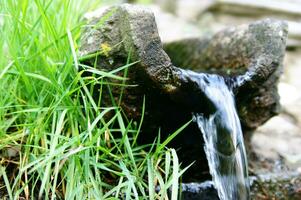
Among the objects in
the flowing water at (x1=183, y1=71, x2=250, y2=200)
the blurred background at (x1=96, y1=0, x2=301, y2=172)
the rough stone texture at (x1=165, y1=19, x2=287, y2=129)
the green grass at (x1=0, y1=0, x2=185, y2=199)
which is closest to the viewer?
the green grass at (x1=0, y1=0, x2=185, y2=199)

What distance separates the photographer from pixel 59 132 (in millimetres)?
1701

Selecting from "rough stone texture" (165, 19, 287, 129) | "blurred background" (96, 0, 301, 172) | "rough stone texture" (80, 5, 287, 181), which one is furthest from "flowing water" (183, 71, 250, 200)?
"blurred background" (96, 0, 301, 172)

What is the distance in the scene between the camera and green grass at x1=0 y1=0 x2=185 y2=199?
1700mm

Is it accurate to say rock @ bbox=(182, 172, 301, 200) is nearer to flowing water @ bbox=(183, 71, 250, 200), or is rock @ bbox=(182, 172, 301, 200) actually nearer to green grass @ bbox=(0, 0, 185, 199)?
flowing water @ bbox=(183, 71, 250, 200)

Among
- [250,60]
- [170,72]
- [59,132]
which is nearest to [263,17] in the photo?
[250,60]

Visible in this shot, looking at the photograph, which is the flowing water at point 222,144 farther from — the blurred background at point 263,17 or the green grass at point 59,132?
the blurred background at point 263,17

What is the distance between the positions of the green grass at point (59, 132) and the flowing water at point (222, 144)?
22cm

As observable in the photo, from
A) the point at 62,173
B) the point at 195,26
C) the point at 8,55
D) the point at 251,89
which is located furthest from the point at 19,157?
the point at 195,26

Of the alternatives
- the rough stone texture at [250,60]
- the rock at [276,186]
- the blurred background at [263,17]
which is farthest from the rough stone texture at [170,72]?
the blurred background at [263,17]

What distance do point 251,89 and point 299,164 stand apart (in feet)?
2.15

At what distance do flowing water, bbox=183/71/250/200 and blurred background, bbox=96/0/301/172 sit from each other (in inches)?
17.5

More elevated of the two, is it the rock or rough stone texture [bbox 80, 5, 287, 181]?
rough stone texture [bbox 80, 5, 287, 181]

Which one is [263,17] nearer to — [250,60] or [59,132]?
[250,60]

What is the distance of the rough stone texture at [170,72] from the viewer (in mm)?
1755
